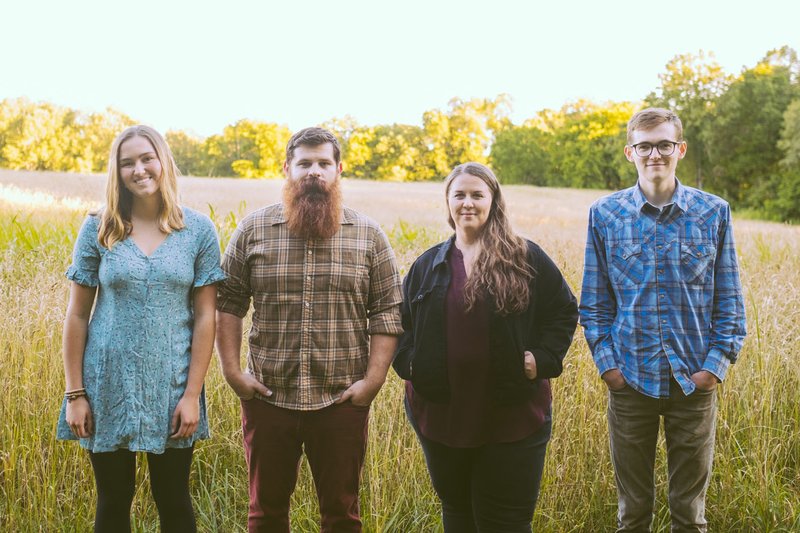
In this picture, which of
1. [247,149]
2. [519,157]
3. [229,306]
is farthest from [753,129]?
[229,306]

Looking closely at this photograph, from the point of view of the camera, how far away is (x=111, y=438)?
2.30 m

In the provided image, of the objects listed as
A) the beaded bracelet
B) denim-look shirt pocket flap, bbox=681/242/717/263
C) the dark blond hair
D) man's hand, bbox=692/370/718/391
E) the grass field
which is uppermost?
the dark blond hair

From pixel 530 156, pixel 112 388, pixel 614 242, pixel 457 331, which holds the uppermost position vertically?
pixel 530 156

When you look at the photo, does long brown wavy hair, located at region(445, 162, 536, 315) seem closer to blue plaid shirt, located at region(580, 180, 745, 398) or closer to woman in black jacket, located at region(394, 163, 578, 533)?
woman in black jacket, located at region(394, 163, 578, 533)

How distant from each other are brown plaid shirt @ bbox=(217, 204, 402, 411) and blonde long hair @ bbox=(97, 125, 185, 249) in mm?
264

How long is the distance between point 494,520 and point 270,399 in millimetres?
953

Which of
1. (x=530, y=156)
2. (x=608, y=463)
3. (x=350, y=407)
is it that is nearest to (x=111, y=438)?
(x=350, y=407)

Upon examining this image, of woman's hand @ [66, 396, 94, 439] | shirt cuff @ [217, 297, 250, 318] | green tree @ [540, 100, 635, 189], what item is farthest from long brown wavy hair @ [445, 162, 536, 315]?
green tree @ [540, 100, 635, 189]

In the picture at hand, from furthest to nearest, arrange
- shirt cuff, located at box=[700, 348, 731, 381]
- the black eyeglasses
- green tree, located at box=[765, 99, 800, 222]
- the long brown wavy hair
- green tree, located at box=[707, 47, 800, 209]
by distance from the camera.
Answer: green tree, located at box=[707, 47, 800, 209] < green tree, located at box=[765, 99, 800, 222] < the black eyeglasses < shirt cuff, located at box=[700, 348, 731, 381] < the long brown wavy hair

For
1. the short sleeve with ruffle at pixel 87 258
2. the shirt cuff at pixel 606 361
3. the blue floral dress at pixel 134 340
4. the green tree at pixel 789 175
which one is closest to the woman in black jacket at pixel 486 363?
the shirt cuff at pixel 606 361

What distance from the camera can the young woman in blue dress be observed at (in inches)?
90.7

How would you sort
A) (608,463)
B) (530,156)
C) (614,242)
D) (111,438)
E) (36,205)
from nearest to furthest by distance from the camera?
(111,438), (614,242), (608,463), (36,205), (530,156)

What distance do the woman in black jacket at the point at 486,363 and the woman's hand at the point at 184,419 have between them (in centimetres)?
80

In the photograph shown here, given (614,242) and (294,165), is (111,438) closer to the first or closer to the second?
(294,165)
